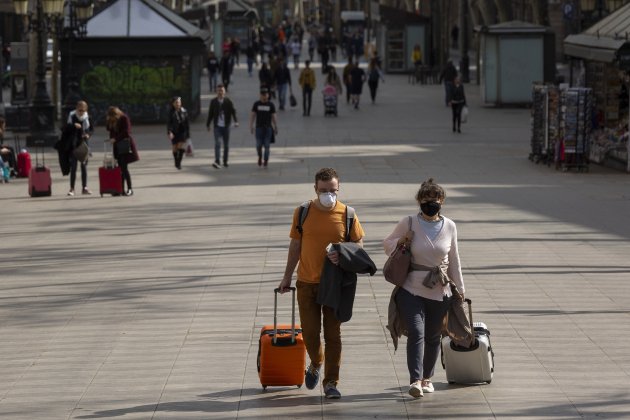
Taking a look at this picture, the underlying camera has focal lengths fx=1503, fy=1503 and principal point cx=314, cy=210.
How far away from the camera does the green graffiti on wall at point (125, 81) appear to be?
38.2 metres

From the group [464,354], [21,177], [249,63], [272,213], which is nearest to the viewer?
[464,354]

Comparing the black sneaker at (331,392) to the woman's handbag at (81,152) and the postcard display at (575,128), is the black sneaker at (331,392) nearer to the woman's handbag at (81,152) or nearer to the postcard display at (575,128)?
the woman's handbag at (81,152)

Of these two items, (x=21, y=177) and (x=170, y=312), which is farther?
(x=21, y=177)

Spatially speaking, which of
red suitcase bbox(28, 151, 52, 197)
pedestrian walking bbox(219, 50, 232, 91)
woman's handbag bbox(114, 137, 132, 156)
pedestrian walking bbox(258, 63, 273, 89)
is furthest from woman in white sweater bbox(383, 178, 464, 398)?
pedestrian walking bbox(219, 50, 232, 91)

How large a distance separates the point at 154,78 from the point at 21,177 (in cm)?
1195

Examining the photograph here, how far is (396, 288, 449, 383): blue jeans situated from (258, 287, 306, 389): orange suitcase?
30.0 inches

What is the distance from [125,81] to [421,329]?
96.3ft

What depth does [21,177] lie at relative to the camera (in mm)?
26781

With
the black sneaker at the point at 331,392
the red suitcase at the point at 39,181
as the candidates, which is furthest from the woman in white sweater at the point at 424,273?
the red suitcase at the point at 39,181

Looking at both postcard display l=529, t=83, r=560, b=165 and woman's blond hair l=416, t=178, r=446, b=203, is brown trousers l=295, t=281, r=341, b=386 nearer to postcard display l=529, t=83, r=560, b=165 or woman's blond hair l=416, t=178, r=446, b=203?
woman's blond hair l=416, t=178, r=446, b=203

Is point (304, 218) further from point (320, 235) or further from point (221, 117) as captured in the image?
point (221, 117)

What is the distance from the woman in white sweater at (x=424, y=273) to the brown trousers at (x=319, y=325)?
0.45m

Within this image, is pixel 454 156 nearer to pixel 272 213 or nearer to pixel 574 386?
pixel 272 213

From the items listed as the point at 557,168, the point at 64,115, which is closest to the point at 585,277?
the point at 557,168
